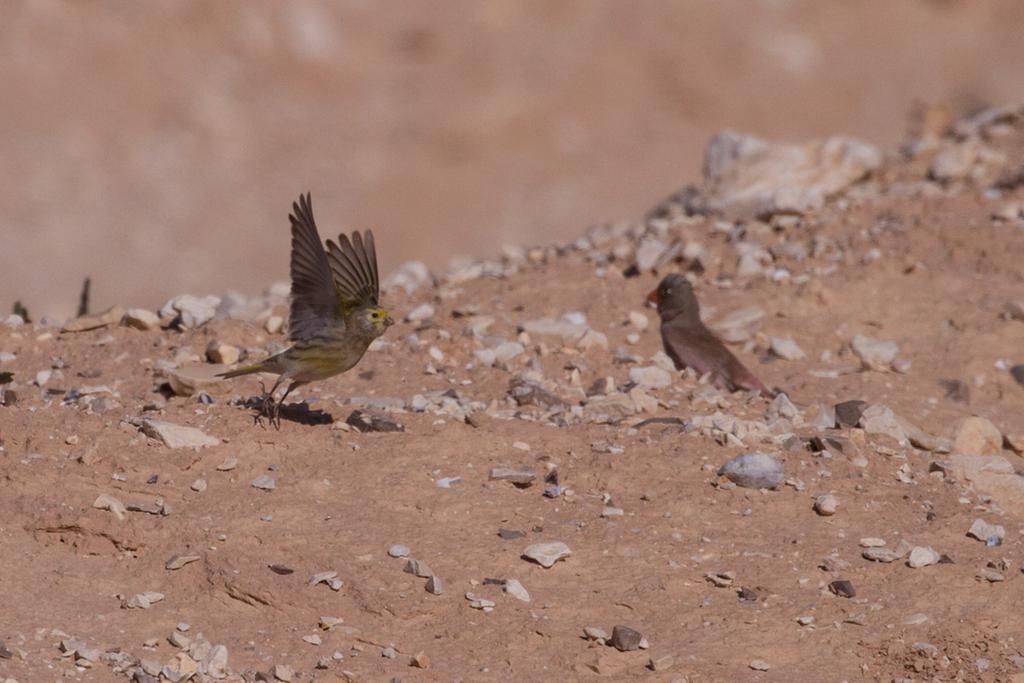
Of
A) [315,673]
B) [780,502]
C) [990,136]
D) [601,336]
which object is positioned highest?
[990,136]

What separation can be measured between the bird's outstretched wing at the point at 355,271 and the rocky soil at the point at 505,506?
1.56 feet

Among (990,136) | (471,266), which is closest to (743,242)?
(471,266)

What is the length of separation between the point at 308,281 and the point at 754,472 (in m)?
1.81

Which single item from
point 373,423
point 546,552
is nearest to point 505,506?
point 546,552

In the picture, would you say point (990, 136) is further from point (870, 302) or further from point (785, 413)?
point (785, 413)

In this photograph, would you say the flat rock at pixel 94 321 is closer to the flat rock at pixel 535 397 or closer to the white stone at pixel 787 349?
the flat rock at pixel 535 397

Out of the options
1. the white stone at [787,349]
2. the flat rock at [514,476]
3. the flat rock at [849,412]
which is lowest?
the flat rock at [514,476]

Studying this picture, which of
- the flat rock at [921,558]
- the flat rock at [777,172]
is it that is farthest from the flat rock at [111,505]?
the flat rock at [777,172]

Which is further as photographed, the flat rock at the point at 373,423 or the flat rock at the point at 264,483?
the flat rock at the point at 373,423

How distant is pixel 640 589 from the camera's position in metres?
4.95

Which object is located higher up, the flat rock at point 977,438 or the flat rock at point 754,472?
the flat rock at point 977,438

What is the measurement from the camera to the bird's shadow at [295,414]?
5.83m

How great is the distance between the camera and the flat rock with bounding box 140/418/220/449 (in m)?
5.50

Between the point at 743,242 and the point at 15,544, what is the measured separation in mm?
5470
